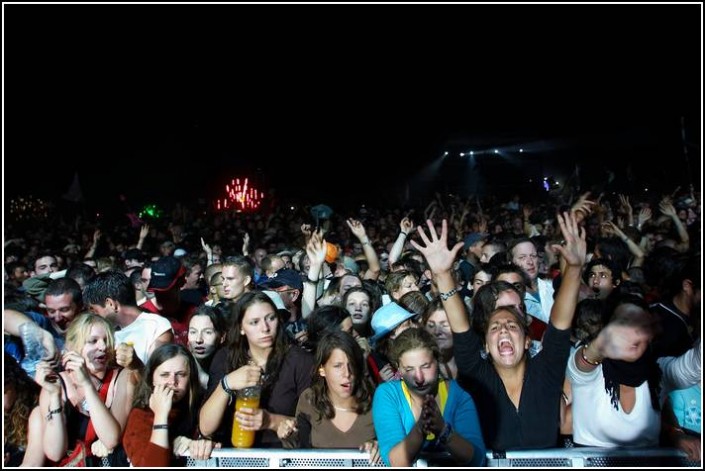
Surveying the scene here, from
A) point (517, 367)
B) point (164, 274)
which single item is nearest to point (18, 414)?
point (164, 274)

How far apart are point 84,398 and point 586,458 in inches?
99.0

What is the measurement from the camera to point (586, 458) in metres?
2.74

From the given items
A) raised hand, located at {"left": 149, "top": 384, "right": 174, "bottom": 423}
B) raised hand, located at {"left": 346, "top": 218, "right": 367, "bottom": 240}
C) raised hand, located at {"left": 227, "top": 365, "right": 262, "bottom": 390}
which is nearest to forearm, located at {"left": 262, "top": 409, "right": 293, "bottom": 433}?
raised hand, located at {"left": 227, "top": 365, "right": 262, "bottom": 390}

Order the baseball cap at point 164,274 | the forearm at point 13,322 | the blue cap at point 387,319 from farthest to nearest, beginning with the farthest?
the baseball cap at point 164,274 → the blue cap at point 387,319 → the forearm at point 13,322

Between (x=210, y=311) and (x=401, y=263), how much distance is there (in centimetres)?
284

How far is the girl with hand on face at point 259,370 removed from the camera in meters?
3.09

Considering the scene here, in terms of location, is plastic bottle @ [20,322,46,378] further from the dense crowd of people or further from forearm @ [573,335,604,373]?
forearm @ [573,335,604,373]

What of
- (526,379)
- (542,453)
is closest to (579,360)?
(526,379)

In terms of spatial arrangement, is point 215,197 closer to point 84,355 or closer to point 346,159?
point 346,159

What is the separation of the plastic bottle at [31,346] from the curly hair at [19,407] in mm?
243

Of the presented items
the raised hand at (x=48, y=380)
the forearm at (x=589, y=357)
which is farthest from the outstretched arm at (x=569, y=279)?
the raised hand at (x=48, y=380)

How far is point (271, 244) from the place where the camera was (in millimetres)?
11109

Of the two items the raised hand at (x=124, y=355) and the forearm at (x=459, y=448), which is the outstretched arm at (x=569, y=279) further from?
the raised hand at (x=124, y=355)

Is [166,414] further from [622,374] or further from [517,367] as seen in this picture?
[622,374]
